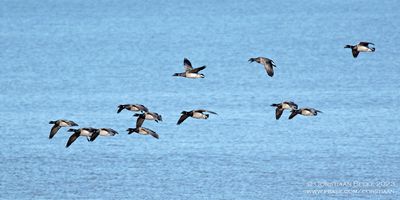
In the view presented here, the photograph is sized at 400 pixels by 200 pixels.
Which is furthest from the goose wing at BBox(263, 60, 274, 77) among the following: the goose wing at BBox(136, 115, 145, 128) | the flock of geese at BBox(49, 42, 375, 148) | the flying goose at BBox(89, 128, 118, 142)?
the flying goose at BBox(89, 128, 118, 142)

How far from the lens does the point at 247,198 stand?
6053 centimetres

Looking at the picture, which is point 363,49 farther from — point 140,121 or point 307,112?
point 140,121

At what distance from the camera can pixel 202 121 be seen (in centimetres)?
8550

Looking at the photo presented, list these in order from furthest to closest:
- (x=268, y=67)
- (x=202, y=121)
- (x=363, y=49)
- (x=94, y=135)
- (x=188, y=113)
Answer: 1. (x=202, y=121)
2. (x=363, y=49)
3. (x=188, y=113)
4. (x=268, y=67)
5. (x=94, y=135)

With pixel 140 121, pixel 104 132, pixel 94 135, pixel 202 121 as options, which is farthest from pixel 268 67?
pixel 202 121

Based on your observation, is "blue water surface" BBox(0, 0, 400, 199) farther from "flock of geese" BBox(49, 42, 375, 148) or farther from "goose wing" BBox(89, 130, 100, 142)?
"goose wing" BBox(89, 130, 100, 142)

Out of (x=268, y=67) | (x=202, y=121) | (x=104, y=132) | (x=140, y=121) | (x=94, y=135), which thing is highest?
(x=202, y=121)

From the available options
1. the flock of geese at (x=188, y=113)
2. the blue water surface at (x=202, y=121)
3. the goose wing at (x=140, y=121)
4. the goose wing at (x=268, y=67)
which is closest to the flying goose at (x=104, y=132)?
the flock of geese at (x=188, y=113)

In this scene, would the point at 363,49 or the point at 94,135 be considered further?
the point at 363,49

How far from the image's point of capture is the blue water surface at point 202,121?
6488 centimetres

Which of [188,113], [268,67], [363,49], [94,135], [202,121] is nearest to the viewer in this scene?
[94,135]

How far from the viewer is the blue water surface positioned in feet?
213

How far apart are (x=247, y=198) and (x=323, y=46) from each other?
283 feet

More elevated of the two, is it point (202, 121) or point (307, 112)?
point (202, 121)
